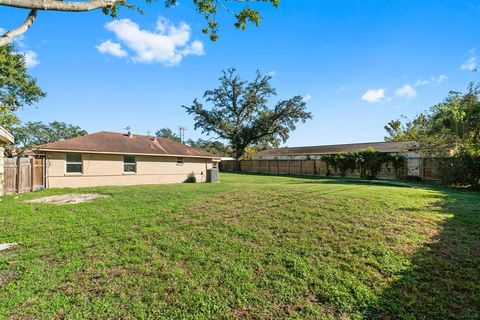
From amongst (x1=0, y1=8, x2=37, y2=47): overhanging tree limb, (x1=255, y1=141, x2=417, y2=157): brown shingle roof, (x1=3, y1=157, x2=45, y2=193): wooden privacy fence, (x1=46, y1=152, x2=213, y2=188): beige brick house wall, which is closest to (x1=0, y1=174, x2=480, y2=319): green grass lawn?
(x1=0, y1=8, x2=37, y2=47): overhanging tree limb

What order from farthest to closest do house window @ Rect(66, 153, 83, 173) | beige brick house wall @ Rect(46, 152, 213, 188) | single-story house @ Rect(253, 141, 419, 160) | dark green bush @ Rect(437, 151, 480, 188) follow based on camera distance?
1. single-story house @ Rect(253, 141, 419, 160)
2. house window @ Rect(66, 153, 83, 173)
3. beige brick house wall @ Rect(46, 152, 213, 188)
4. dark green bush @ Rect(437, 151, 480, 188)

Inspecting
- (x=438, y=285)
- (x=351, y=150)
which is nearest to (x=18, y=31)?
(x=438, y=285)

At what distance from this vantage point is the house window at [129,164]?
52.1 feet

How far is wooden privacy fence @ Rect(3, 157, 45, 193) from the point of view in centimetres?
1155

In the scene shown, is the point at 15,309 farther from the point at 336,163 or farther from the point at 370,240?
the point at 336,163

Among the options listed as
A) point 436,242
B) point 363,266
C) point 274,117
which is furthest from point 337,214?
point 274,117

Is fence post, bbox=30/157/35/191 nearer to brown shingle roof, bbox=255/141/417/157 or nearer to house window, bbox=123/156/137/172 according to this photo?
house window, bbox=123/156/137/172

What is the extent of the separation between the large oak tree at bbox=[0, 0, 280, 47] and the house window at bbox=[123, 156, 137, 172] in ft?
37.1

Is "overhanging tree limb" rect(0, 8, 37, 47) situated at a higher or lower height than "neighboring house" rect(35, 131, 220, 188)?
higher

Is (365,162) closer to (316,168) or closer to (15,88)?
(316,168)

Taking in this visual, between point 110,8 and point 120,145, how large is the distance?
12.1m

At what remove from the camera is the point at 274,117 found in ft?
116

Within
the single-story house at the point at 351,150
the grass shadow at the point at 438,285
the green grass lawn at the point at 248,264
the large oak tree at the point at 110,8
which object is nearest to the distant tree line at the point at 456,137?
the single-story house at the point at 351,150

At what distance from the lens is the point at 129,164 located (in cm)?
1603
